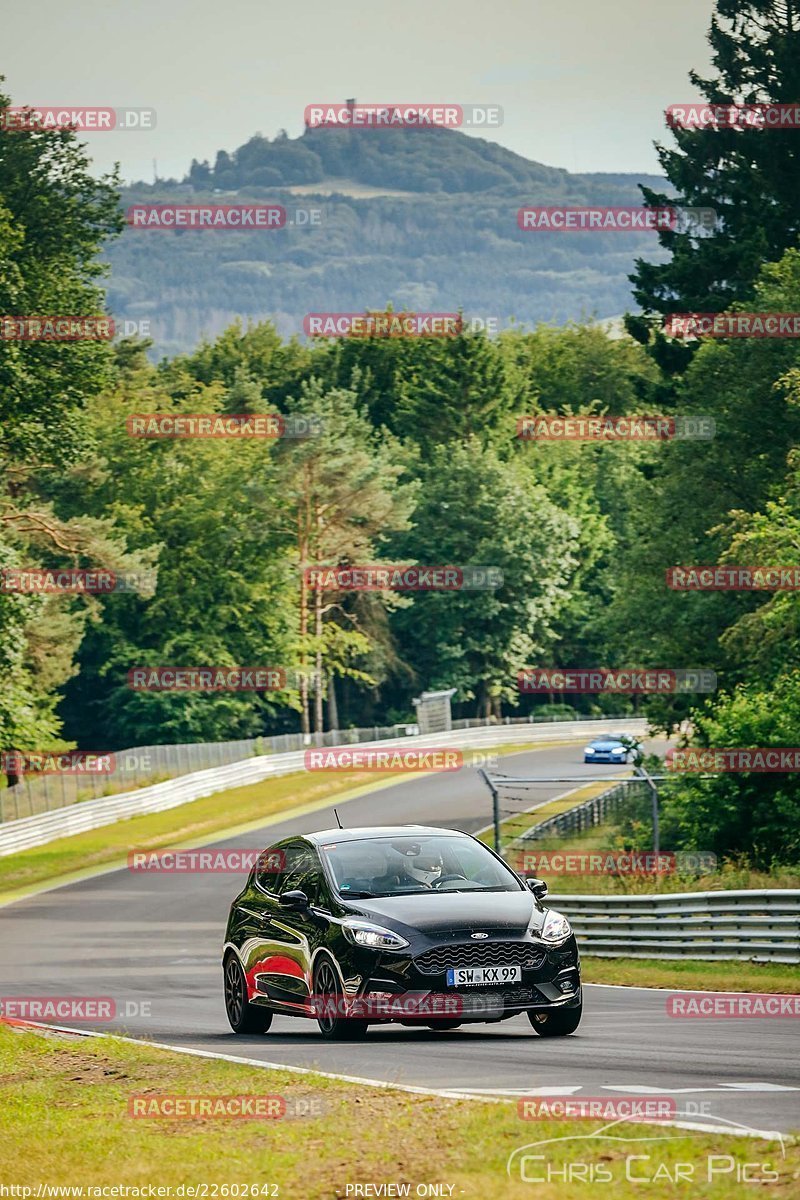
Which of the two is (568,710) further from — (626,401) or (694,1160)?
(694,1160)

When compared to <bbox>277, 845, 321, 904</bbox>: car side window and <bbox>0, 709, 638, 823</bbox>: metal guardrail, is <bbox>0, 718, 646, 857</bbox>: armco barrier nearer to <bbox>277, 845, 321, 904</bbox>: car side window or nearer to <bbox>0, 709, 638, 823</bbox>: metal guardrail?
<bbox>0, 709, 638, 823</bbox>: metal guardrail

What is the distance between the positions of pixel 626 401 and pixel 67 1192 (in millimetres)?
116336

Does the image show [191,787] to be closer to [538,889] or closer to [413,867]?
[413,867]

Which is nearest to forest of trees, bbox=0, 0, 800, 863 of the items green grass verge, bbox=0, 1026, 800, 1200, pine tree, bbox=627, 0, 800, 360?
pine tree, bbox=627, 0, 800, 360

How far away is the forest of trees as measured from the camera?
160 ft

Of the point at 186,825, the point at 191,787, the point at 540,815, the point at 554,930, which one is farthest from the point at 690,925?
the point at 191,787

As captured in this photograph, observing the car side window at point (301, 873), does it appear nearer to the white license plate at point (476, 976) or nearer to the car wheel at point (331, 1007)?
the car wheel at point (331, 1007)

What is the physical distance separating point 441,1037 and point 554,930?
4.38 feet

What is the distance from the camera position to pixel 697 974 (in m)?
22.6

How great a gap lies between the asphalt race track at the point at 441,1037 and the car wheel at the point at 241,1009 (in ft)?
0.60

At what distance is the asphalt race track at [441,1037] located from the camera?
1040cm

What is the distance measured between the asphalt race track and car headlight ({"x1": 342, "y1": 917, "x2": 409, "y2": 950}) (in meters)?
0.73

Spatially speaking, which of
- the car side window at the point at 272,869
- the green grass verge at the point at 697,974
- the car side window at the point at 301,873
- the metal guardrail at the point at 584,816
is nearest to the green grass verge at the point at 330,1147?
the car side window at the point at 301,873

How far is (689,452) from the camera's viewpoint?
5125 centimetres
